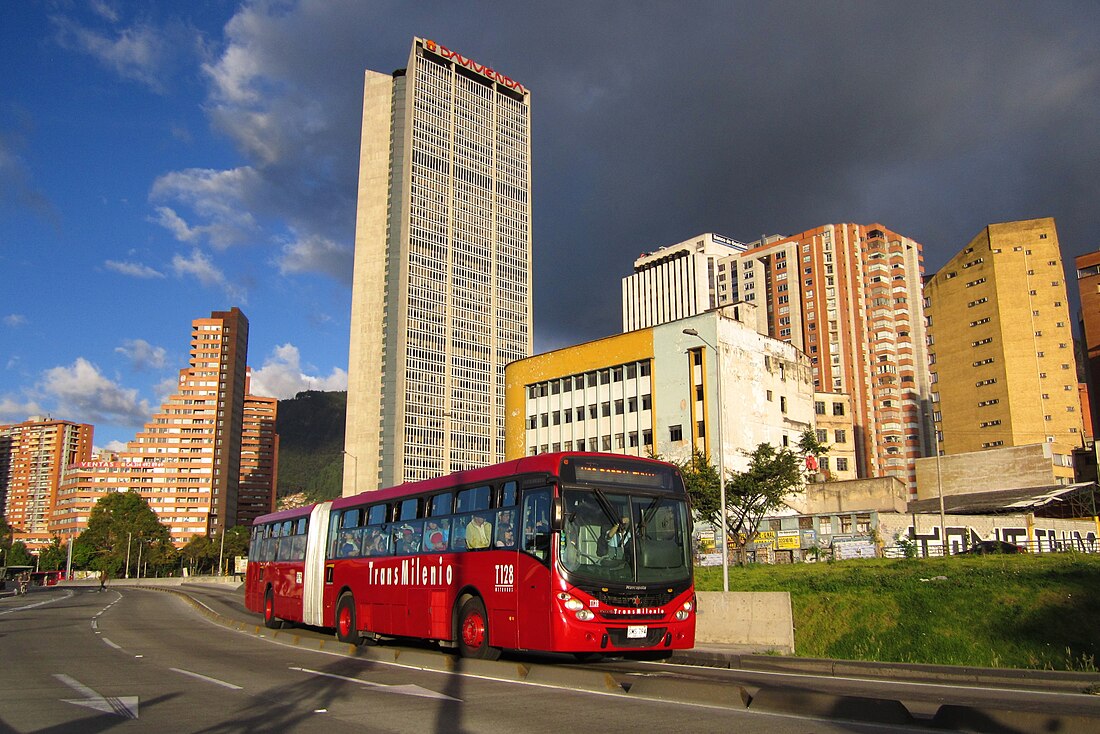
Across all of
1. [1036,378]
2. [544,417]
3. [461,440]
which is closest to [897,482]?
[544,417]

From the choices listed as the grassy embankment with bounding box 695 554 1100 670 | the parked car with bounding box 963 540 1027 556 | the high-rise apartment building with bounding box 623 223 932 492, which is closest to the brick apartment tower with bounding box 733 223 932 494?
Result: the high-rise apartment building with bounding box 623 223 932 492

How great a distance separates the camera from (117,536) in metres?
153

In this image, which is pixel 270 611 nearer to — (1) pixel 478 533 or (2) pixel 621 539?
(1) pixel 478 533

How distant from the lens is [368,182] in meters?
166

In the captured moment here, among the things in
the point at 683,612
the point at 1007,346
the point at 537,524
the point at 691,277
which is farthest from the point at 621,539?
the point at 691,277

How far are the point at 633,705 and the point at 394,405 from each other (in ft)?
486

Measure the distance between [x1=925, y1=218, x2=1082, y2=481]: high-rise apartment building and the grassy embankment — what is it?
93.7 metres

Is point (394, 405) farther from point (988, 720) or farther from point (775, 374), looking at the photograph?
point (988, 720)

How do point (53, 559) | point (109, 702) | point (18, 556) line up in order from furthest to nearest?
point (18, 556) < point (53, 559) < point (109, 702)

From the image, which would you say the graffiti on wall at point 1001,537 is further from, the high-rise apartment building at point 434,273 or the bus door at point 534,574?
the high-rise apartment building at point 434,273

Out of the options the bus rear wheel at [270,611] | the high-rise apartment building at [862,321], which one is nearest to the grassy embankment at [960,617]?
the bus rear wheel at [270,611]

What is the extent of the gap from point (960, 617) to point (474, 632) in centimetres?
1320

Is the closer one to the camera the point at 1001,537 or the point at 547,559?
the point at 547,559

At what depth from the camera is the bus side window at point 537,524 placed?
14.6 meters
